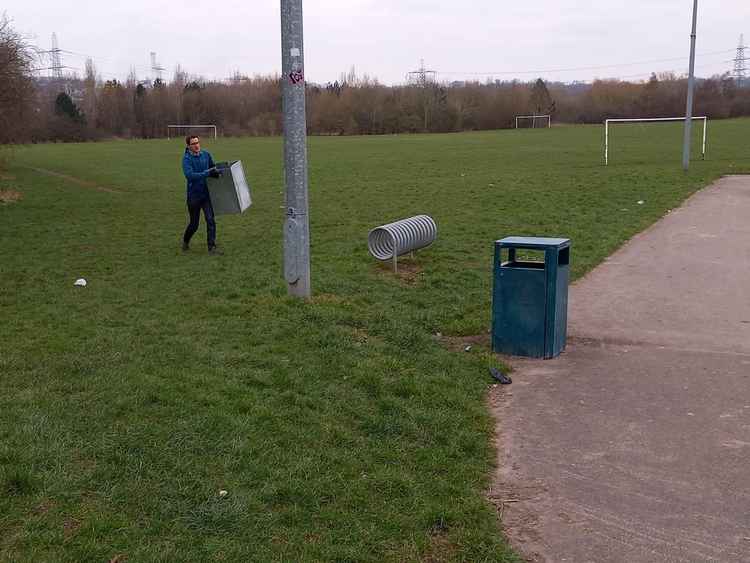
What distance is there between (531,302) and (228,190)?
616 centimetres

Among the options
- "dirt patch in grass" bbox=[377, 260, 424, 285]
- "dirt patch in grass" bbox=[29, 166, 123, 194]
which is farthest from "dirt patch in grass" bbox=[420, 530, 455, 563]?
"dirt patch in grass" bbox=[29, 166, 123, 194]

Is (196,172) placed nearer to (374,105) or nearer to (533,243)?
(533,243)

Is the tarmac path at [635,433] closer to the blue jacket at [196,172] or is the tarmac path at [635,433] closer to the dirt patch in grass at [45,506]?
the dirt patch in grass at [45,506]

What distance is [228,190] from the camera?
39.3 feet

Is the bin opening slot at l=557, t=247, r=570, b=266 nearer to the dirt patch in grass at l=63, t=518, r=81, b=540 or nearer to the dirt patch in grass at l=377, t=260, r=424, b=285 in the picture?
the dirt patch in grass at l=377, t=260, r=424, b=285

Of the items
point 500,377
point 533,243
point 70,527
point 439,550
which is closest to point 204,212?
point 533,243

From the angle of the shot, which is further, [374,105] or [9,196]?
[374,105]

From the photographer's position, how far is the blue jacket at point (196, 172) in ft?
38.7

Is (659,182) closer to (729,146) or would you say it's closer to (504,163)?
(504,163)

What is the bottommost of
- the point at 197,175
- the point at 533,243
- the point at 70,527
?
the point at 70,527

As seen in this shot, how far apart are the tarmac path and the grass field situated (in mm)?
292

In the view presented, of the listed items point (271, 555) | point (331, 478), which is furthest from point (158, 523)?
point (331, 478)

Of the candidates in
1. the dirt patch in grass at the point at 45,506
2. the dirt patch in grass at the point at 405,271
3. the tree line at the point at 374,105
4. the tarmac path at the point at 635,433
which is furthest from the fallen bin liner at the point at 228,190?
the tree line at the point at 374,105

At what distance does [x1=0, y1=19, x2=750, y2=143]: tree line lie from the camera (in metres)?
92.0
